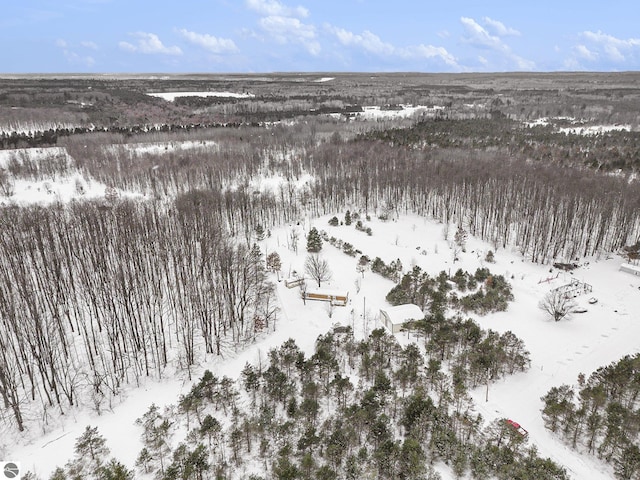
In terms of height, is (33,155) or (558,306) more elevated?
(33,155)

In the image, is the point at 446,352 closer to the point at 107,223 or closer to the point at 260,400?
the point at 260,400

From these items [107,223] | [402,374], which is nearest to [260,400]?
[402,374]

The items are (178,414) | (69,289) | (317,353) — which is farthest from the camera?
(69,289)

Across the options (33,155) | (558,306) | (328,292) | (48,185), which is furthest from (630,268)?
(33,155)

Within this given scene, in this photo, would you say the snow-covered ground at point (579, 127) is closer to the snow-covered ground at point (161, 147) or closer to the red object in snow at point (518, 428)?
the snow-covered ground at point (161, 147)

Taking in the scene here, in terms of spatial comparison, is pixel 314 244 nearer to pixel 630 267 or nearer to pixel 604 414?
pixel 604 414

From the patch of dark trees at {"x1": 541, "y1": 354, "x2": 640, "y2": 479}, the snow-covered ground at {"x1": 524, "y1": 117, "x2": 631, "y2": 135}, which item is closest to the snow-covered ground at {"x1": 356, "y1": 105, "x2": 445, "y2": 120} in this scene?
the snow-covered ground at {"x1": 524, "y1": 117, "x2": 631, "y2": 135}
